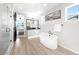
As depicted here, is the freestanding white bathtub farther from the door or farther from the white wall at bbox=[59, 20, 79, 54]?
the door

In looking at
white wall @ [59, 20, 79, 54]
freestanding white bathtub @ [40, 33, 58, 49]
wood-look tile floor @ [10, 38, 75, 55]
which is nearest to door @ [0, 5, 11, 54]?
wood-look tile floor @ [10, 38, 75, 55]

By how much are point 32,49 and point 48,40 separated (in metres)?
0.49

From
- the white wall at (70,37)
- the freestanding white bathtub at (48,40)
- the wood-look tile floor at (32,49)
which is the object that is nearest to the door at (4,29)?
the wood-look tile floor at (32,49)

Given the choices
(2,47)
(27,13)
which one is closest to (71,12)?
(27,13)

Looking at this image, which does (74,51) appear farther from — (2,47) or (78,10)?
(2,47)

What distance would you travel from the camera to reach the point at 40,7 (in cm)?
233

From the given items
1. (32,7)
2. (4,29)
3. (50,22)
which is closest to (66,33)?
(50,22)

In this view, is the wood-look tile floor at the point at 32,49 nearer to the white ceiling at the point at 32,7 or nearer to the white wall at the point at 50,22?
the white wall at the point at 50,22

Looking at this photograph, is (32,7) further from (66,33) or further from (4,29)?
(66,33)

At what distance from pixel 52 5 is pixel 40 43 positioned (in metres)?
0.97

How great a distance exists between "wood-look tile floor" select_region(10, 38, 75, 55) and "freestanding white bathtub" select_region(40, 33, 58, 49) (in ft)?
0.36

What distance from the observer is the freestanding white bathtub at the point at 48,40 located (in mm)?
2409

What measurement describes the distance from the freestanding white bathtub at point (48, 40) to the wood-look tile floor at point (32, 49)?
0.11m

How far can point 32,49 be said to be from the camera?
2.29 metres
